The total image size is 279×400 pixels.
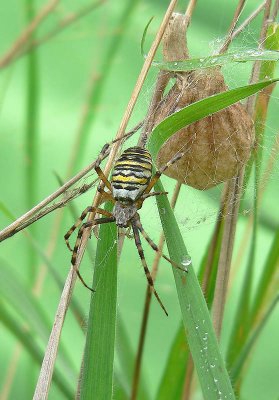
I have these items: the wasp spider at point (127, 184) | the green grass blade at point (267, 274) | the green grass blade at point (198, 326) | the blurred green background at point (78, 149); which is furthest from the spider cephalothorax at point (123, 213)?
the blurred green background at point (78, 149)

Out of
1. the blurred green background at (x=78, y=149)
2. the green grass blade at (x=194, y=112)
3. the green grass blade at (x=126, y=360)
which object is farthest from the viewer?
the blurred green background at (x=78, y=149)

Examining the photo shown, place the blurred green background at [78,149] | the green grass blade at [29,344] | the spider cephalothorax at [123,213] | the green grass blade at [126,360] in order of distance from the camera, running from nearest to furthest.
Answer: the spider cephalothorax at [123,213] → the green grass blade at [29,344] → the green grass blade at [126,360] → the blurred green background at [78,149]

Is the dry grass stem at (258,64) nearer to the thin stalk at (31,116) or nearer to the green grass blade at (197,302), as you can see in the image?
the green grass blade at (197,302)

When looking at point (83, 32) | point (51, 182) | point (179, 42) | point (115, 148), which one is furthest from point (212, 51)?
point (83, 32)

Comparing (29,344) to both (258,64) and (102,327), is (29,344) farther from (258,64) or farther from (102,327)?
(258,64)

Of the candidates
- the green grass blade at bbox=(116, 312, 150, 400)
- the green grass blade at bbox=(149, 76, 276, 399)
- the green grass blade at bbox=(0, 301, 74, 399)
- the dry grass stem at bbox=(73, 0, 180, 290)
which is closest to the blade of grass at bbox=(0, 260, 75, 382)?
the green grass blade at bbox=(0, 301, 74, 399)

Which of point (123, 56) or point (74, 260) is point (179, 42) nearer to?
point (74, 260)

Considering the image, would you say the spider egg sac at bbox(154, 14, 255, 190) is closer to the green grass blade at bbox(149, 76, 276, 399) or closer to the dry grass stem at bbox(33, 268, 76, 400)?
the green grass blade at bbox(149, 76, 276, 399)
